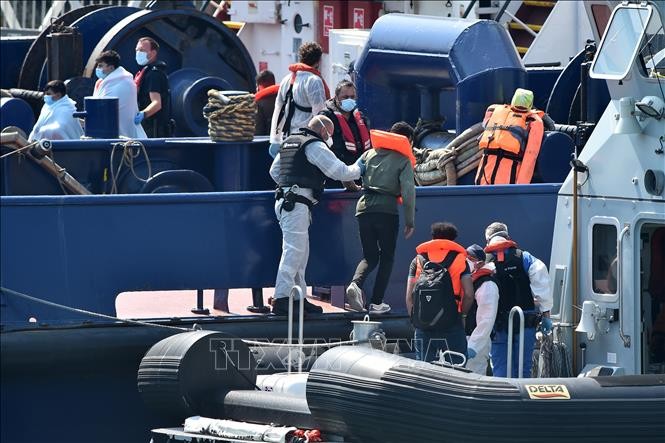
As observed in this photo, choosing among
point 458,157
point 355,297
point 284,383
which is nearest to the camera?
point 284,383

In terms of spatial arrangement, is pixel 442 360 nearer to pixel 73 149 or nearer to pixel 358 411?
pixel 358 411

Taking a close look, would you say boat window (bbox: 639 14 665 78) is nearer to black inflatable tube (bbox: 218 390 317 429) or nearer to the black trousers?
the black trousers

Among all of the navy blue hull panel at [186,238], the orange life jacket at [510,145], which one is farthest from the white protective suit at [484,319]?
the orange life jacket at [510,145]

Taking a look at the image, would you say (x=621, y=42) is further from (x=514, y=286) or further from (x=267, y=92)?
(x=267, y=92)

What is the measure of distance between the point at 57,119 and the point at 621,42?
582 centimetres

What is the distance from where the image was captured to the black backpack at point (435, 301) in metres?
8.29

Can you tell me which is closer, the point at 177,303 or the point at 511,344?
the point at 511,344

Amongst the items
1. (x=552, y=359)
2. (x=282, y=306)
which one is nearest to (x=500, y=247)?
(x=552, y=359)

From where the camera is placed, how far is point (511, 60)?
1171 centimetres

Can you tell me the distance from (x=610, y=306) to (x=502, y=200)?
2220 millimetres

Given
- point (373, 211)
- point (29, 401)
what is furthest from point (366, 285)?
point (29, 401)

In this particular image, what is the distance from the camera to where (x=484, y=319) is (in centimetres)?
845

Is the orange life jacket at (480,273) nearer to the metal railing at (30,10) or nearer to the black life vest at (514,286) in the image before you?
the black life vest at (514,286)

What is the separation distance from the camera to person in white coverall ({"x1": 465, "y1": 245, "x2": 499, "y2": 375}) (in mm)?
8445
